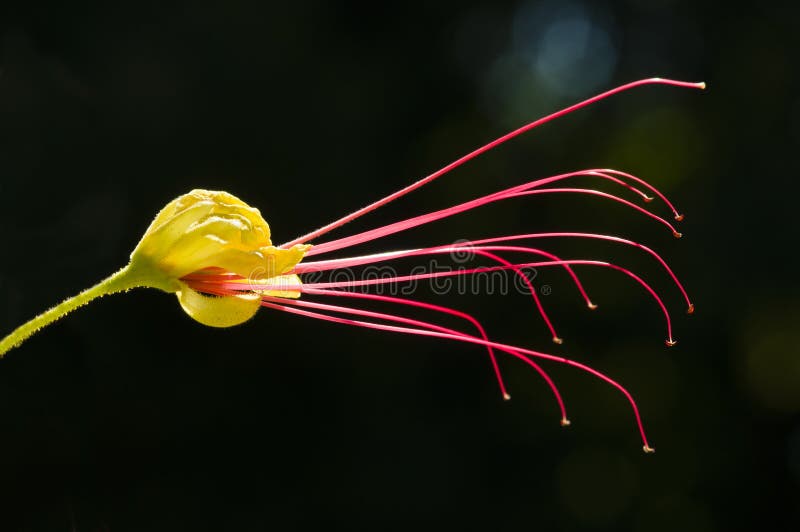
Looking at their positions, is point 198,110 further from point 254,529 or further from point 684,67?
point 684,67

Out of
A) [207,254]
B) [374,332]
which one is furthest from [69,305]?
[374,332]

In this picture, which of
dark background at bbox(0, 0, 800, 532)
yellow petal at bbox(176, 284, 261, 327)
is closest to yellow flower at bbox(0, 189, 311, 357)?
yellow petal at bbox(176, 284, 261, 327)

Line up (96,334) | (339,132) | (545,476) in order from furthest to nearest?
(545,476)
(339,132)
(96,334)

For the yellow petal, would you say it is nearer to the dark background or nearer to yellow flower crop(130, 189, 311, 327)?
yellow flower crop(130, 189, 311, 327)

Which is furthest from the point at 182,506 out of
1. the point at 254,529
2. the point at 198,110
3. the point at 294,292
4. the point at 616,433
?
the point at 294,292

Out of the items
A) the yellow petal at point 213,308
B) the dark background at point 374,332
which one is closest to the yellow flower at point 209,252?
the yellow petal at point 213,308

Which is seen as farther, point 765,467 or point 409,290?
point 765,467

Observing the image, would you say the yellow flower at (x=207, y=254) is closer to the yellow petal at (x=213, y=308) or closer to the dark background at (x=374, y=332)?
the yellow petal at (x=213, y=308)

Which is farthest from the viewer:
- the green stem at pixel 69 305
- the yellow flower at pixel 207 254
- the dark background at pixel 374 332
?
the dark background at pixel 374 332
